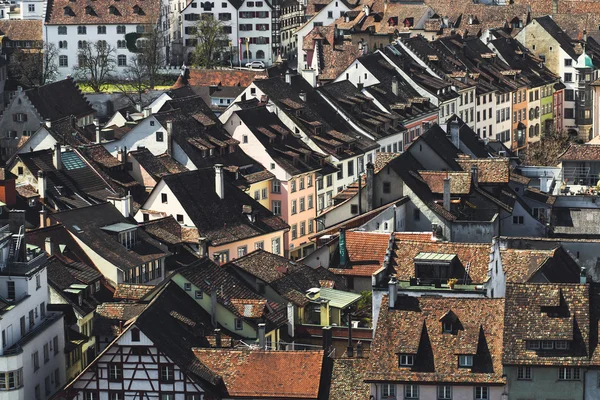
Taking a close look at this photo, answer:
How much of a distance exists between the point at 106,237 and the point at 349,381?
30574 millimetres

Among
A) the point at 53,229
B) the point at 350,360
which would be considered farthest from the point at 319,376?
the point at 53,229

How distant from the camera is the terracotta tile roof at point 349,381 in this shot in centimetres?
9581

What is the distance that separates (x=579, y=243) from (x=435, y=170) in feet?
57.8

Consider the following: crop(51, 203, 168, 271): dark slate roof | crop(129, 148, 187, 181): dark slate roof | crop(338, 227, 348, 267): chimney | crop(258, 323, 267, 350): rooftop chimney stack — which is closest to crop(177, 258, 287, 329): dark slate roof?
crop(258, 323, 267, 350): rooftop chimney stack

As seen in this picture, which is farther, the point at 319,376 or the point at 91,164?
the point at 91,164

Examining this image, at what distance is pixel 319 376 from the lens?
9706cm

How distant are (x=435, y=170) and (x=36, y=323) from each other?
40.3m

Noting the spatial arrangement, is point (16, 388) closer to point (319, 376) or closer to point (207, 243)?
point (319, 376)

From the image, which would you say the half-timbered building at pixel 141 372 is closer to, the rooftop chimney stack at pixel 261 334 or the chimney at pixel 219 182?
the rooftop chimney stack at pixel 261 334

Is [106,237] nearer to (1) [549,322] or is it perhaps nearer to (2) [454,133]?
(2) [454,133]

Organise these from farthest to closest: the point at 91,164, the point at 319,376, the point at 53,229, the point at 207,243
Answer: the point at 91,164, the point at 207,243, the point at 53,229, the point at 319,376

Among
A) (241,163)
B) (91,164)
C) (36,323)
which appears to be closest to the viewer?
(36,323)

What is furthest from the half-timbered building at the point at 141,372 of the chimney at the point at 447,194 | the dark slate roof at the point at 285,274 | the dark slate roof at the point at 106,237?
the chimney at the point at 447,194

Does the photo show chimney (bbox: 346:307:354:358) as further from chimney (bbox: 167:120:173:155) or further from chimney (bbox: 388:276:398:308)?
chimney (bbox: 167:120:173:155)
